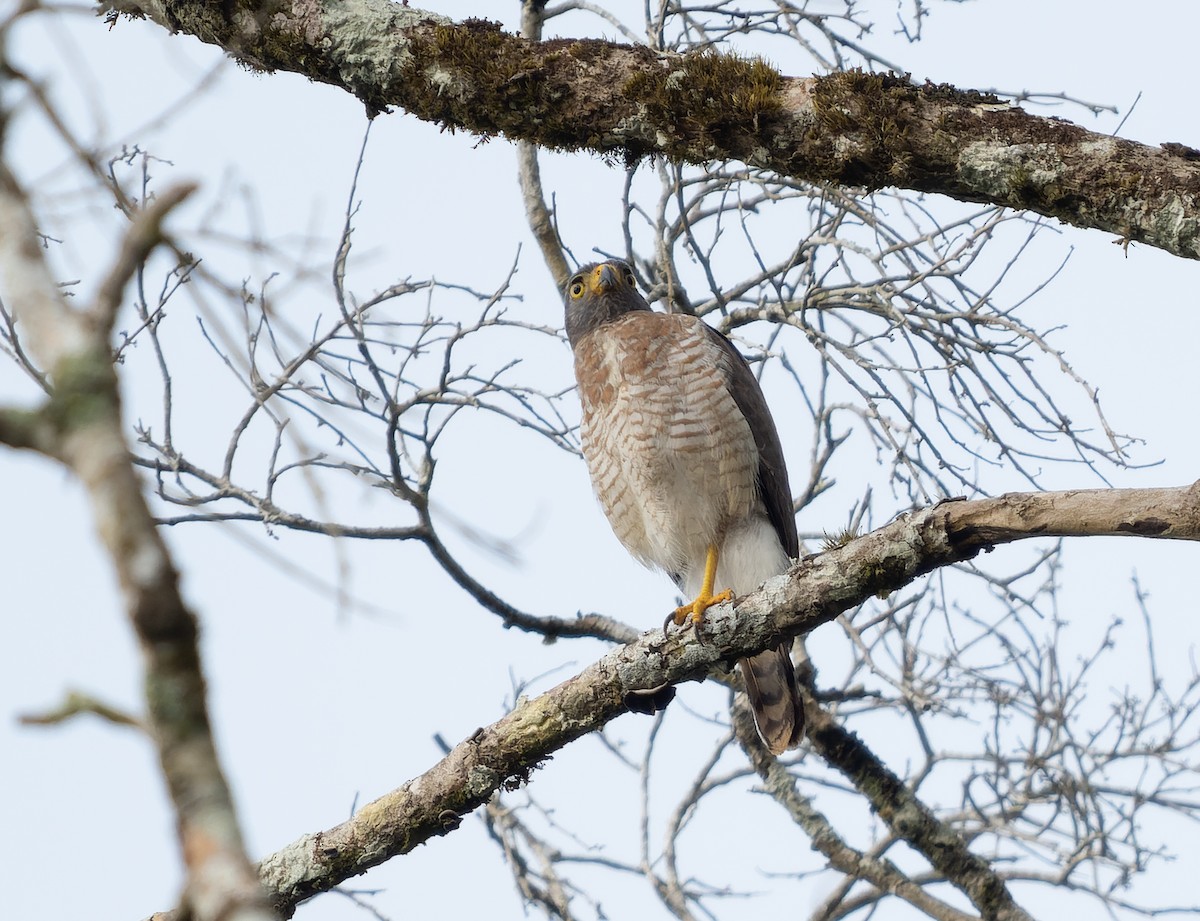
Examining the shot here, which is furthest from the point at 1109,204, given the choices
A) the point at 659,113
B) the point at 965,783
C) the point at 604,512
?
the point at 965,783

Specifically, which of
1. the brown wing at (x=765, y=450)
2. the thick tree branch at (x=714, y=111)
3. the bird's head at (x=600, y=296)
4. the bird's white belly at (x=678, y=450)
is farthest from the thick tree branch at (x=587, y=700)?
the bird's head at (x=600, y=296)

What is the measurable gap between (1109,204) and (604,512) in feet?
10.3

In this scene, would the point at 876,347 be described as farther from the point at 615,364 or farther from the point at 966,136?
the point at 966,136

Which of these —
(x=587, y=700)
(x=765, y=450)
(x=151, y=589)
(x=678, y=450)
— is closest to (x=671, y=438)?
(x=678, y=450)

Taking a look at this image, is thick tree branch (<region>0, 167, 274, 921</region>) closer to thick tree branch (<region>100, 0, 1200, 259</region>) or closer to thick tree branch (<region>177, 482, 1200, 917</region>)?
thick tree branch (<region>100, 0, 1200, 259</region>)


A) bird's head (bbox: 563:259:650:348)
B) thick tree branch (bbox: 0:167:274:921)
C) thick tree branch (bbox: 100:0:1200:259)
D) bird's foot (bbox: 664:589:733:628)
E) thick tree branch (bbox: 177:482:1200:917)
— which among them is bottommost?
thick tree branch (bbox: 0:167:274:921)

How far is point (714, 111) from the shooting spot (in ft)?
12.0

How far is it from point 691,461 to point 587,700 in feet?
6.39

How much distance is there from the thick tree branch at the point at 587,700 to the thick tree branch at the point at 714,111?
0.95 metres

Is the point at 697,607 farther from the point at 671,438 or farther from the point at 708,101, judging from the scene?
the point at 708,101

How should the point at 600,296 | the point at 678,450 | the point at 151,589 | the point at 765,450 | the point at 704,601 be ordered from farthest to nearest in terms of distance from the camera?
the point at 600,296 < the point at 765,450 < the point at 678,450 < the point at 704,601 < the point at 151,589

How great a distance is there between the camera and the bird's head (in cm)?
619

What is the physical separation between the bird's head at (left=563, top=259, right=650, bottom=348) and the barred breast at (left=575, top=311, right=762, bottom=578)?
16.5 inches

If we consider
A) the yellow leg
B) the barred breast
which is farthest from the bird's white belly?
the yellow leg
